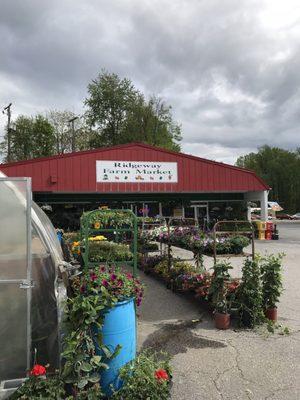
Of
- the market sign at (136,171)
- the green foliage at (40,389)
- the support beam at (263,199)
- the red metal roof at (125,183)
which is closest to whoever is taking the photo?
the green foliage at (40,389)

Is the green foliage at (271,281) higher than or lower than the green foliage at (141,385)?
higher

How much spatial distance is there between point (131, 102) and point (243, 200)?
3053 centimetres

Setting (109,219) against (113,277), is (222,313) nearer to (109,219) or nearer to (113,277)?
(113,277)

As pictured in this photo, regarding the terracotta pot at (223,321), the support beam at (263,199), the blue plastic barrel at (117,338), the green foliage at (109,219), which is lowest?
the terracotta pot at (223,321)

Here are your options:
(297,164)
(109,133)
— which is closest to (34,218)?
(109,133)

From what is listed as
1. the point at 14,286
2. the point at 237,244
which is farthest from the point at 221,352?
the point at 14,286

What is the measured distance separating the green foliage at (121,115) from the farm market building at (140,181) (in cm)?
2705

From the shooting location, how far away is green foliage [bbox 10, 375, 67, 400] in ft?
12.5

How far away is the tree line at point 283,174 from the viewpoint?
7725 centimetres

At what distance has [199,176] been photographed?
85.0ft

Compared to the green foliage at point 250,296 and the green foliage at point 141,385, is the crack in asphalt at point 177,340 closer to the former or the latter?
the green foliage at point 250,296

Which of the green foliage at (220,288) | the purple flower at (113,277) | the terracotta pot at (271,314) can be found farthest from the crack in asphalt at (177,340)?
the purple flower at (113,277)

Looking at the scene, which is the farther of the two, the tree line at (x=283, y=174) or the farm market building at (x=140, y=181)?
the tree line at (x=283, y=174)

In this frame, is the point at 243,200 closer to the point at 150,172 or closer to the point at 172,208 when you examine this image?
the point at 172,208
